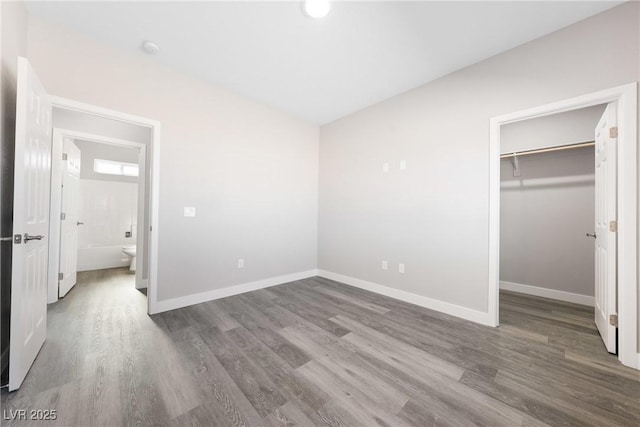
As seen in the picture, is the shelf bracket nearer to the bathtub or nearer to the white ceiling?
the white ceiling

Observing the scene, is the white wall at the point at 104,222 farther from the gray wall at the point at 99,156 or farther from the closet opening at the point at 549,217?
the closet opening at the point at 549,217

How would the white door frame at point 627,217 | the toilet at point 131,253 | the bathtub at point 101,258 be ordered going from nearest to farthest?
the white door frame at point 627,217 → the bathtub at point 101,258 → the toilet at point 131,253

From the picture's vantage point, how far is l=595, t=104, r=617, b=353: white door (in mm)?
1854

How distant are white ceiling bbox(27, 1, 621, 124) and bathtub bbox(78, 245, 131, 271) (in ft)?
12.8

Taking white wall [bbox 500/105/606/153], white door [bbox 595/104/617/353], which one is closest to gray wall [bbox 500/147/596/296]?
white wall [bbox 500/105/606/153]

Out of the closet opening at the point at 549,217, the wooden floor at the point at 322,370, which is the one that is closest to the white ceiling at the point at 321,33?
the closet opening at the point at 549,217

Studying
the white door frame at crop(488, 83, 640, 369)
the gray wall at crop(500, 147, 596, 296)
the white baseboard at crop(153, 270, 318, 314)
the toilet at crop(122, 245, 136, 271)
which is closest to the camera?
the white door frame at crop(488, 83, 640, 369)

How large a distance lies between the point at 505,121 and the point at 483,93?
15.6 inches

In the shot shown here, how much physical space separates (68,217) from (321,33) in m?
3.94

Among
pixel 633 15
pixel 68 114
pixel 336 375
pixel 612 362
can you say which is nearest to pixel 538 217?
pixel 612 362

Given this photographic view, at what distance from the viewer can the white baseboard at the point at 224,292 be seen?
8.62 ft

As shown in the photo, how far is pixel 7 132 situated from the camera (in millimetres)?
1611

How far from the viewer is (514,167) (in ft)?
11.5

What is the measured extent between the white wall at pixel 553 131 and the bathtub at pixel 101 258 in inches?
280
